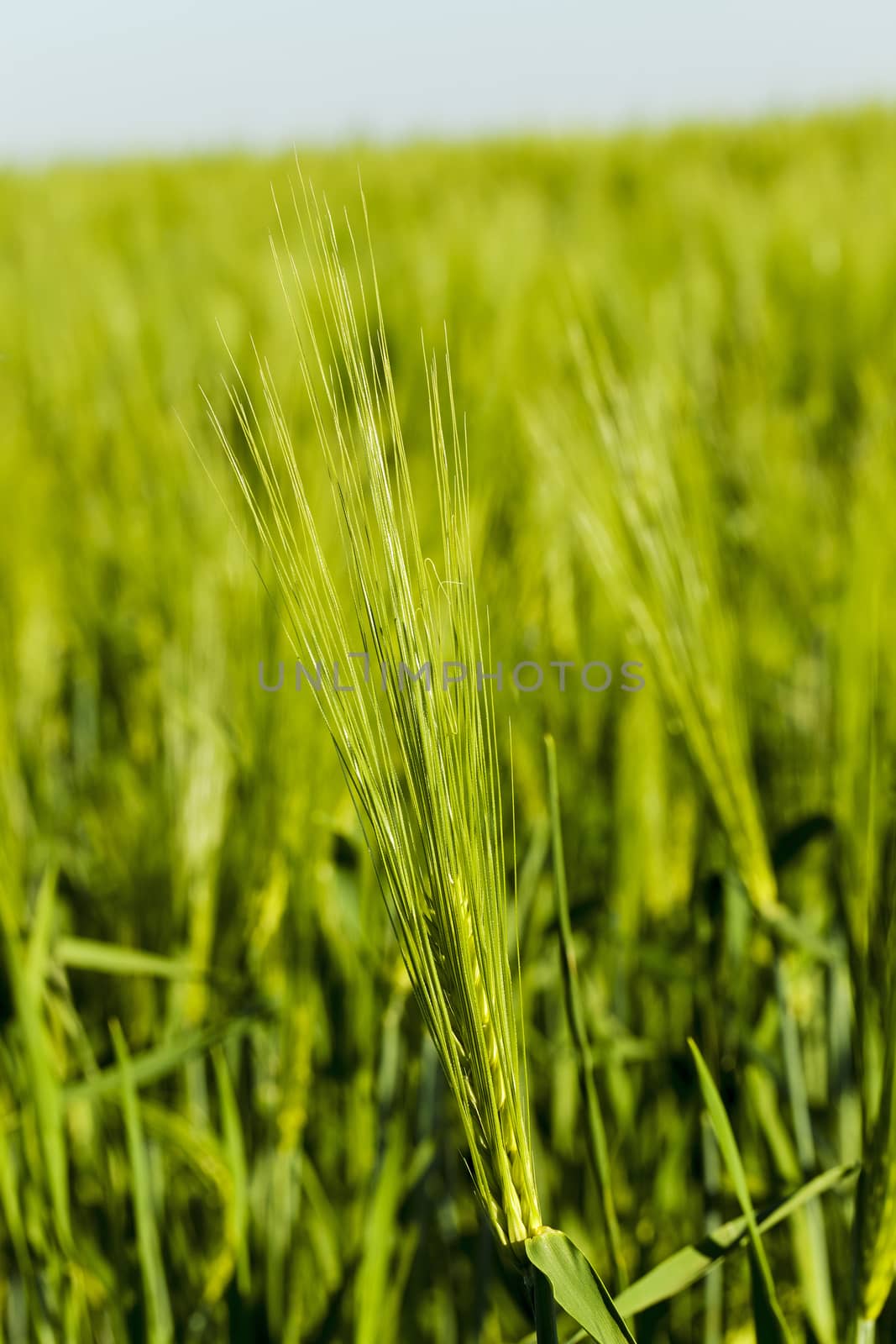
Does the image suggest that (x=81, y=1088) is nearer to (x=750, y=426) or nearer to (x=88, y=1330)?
(x=88, y=1330)

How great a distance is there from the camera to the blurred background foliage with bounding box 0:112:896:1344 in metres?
0.39

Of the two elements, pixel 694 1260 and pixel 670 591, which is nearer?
pixel 694 1260

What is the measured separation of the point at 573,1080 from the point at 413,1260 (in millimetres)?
127

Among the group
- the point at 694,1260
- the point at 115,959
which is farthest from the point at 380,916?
the point at 694,1260

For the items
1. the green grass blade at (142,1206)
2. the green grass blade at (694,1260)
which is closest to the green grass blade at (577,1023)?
the green grass blade at (694,1260)

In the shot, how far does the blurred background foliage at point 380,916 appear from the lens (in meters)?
0.39

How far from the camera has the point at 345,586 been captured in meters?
0.56

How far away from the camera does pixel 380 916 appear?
458mm

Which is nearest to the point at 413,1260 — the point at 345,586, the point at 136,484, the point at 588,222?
the point at 345,586

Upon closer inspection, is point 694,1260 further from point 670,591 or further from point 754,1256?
point 670,591

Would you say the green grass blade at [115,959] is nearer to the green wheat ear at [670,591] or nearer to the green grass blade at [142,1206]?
the green grass blade at [142,1206]

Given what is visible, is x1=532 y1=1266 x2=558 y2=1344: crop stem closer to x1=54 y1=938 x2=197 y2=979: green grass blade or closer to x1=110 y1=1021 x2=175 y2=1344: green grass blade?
x1=110 y1=1021 x2=175 y2=1344: green grass blade

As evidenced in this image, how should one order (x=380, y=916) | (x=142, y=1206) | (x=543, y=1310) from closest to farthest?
(x=543, y=1310) → (x=142, y=1206) → (x=380, y=916)

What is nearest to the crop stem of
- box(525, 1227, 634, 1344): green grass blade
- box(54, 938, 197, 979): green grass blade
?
box(525, 1227, 634, 1344): green grass blade
